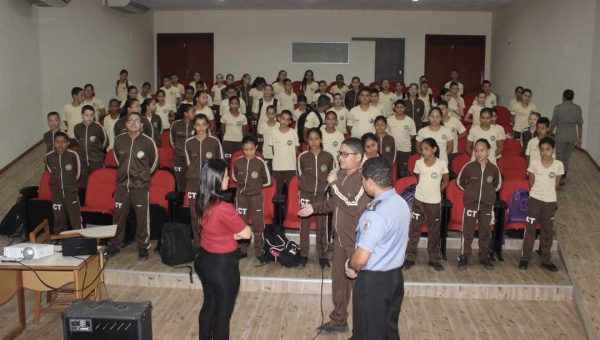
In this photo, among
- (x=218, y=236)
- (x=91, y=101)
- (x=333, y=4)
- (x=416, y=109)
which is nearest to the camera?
(x=218, y=236)

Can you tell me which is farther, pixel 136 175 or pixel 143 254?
pixel 143 254

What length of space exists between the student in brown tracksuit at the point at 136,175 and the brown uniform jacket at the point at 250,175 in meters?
0.90

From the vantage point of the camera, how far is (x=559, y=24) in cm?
1136

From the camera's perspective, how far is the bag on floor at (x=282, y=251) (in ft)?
21.5

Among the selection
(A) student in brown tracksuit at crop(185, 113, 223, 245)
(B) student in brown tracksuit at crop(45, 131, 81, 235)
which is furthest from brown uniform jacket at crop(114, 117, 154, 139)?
(A) student in brown tracksuit at crop(185, 113, 223, 245)

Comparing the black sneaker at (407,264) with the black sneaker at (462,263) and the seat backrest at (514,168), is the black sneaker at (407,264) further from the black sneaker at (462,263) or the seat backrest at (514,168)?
the seat backrest at (514,168)

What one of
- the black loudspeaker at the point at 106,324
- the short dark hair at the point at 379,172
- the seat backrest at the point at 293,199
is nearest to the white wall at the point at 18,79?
the seat backrest at the point at 293,199

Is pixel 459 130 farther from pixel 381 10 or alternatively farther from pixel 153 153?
pixel 381 10

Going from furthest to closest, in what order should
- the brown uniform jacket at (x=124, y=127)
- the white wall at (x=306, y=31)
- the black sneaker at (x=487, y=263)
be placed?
the white wall at (x=306, y=31) < the brown uniform jacket at (x=124, y=127) < the black sneaker at (x=487, y=263)

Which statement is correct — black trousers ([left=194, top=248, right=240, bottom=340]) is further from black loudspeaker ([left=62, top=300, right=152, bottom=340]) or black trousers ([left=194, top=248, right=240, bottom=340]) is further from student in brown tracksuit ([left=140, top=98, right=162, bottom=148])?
student in brown tracksuit ([left=140, top=98, right=162, bottom=148])

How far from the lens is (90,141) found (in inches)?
316

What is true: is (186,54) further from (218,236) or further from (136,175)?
(218,236)

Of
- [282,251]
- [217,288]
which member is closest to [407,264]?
[282,251]

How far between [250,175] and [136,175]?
118 centimetres
